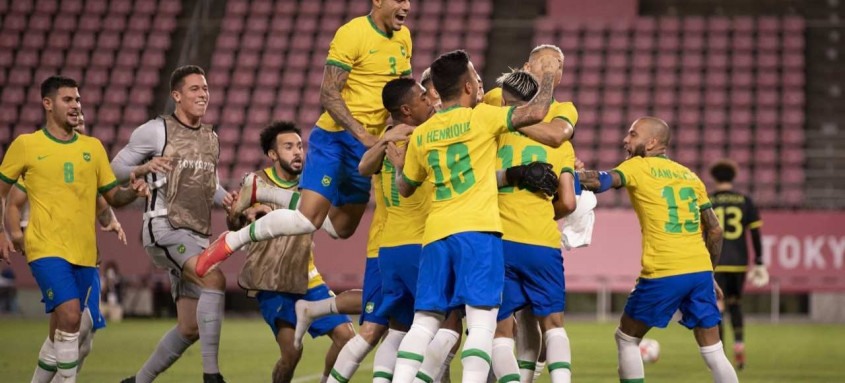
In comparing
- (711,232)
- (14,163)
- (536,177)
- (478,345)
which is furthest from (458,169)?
(14,163)

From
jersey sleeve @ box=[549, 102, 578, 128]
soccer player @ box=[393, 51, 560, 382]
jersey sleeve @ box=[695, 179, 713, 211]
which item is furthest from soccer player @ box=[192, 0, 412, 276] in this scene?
jersey sleeve @ box=[695, 179, 713, 211]

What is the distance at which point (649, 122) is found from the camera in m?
8.45

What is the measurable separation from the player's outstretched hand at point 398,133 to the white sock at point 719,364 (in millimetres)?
2425

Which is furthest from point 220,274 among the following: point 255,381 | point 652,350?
point 652,350

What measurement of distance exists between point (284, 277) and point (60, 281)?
1.57 metres

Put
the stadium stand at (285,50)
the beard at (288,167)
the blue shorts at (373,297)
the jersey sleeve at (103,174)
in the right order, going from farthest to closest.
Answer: the stadium stand at (285,50), the beard at (288,167), the jersey sleeve at (103,174), the blue shorts at (373,297)

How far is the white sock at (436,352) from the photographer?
7121 millimetres

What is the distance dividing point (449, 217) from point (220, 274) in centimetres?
274

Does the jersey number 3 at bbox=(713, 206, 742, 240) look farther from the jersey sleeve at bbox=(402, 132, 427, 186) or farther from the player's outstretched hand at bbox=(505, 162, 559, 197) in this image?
the jersey sleeve at bbox=(402, 132, 427, 186)

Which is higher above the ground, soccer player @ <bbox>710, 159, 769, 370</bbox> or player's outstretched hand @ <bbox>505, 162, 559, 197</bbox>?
player's outstretched hand @ <bbox>505, 162, 559, 197</bbox>

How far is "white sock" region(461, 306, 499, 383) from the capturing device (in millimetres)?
6844

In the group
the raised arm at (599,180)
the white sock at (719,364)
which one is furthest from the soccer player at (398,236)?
the white sock at (719,364)

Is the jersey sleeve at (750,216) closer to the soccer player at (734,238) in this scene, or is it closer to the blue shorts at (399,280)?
the soccer player at (734,238)

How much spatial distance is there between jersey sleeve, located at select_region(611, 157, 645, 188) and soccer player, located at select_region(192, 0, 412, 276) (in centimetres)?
152
